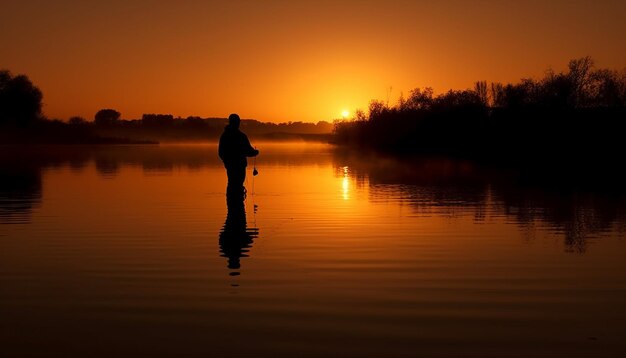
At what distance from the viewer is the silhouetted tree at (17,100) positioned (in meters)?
135

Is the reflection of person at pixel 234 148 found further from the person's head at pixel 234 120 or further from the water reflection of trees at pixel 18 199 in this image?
the water reflection of trees at pixel 18 199

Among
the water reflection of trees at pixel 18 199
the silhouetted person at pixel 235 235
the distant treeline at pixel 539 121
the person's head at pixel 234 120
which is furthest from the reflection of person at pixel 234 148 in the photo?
the distant treeline at pixel 539 121

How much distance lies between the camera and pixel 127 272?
9703mm

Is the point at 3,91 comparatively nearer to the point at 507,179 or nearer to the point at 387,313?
the point at 507,179

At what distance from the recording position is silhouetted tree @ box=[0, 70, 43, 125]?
13475cm

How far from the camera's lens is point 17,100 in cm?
13700

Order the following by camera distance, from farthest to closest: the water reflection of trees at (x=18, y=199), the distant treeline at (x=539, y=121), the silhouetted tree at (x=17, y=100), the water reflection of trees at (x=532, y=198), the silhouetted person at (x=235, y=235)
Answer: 1. the silhouetted tree at (x=17, y=100)
2. the distant treeline at (x=539, y=121)
3. the water reflection of trees at (x=18, y=199)
4. the water reflection of trees at (x=532, y=198)
5. the silhouetted person at (x=235, y=235)

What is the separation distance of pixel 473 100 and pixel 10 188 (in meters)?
61.2

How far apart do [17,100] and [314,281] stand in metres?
141

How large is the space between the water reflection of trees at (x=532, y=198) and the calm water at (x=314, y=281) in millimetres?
153

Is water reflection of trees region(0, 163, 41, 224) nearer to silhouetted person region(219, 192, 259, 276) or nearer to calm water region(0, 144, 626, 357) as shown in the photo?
calm water region(0, 144, 626, 357)

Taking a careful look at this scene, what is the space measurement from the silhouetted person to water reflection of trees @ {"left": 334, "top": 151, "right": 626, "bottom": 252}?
14.5 feet

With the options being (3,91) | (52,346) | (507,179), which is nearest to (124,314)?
(52,346)

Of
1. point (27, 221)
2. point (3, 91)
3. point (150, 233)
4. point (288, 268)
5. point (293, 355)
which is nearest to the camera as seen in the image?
point (293, 355)
